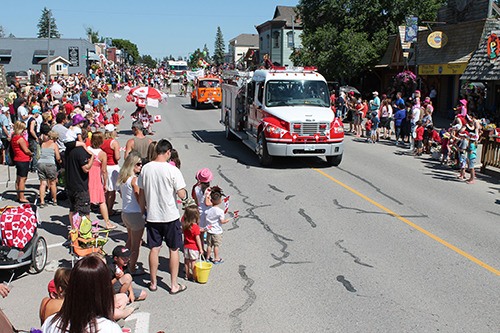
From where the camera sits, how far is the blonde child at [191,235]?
6.93 meters

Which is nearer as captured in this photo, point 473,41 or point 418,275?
point 418,275

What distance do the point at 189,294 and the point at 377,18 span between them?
30547 mm

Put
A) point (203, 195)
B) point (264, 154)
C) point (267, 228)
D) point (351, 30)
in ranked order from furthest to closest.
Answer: point (351, 30) → point (264, 154) → point (267, 228) → point (203, 195)

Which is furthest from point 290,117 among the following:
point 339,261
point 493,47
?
point 493,47

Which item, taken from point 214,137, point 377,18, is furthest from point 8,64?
point 214,137

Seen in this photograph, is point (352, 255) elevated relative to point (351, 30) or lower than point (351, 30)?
lower

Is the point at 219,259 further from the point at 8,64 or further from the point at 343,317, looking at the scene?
the point at 8,64

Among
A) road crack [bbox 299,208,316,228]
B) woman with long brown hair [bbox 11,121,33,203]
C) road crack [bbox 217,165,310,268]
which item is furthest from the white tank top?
woman with long brown hair [bbox 11,121,33,203]

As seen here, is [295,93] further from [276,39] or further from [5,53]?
[5,53]

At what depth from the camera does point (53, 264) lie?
25.3 ft

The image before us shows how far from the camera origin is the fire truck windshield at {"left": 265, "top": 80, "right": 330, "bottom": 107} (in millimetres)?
15609

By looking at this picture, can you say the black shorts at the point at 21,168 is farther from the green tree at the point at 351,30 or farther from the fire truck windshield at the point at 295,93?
the green tree at the point at 351,30

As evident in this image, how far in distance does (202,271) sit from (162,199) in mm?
1142

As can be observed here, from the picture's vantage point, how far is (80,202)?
853 cm
